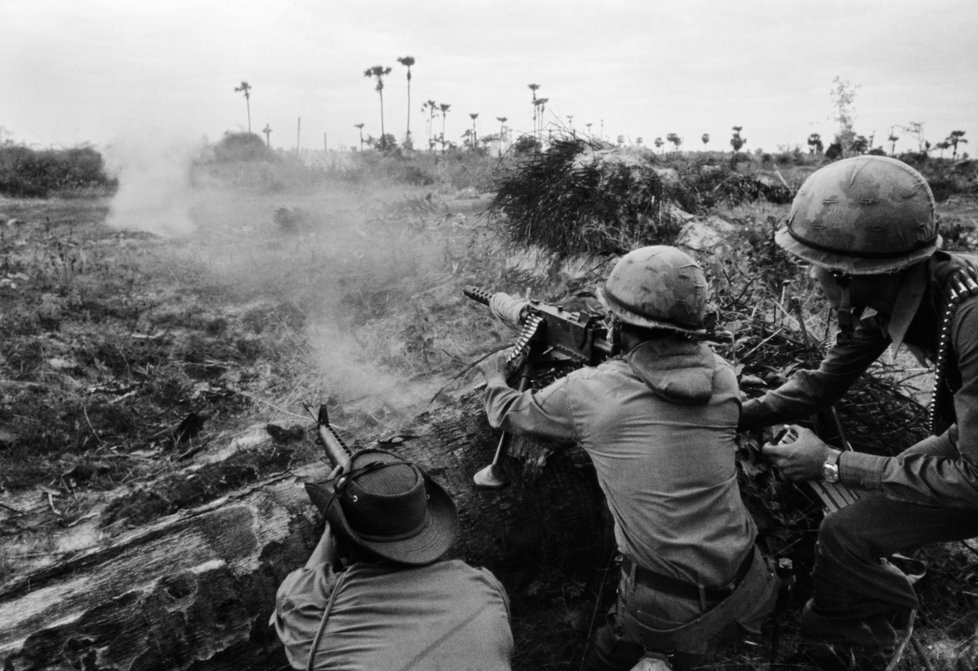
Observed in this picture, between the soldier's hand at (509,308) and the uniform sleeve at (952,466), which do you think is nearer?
the uniform sleeve at (952,466)

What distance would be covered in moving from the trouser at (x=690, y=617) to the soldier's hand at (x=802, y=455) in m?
0.34

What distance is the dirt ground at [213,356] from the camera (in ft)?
12.7

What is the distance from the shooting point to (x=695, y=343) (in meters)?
2.39

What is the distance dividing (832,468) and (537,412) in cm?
111

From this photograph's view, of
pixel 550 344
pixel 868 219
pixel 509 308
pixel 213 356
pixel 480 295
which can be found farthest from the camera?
pixel 213 356

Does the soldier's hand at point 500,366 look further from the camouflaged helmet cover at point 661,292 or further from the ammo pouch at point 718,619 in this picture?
the ammo pouch at point 718,619

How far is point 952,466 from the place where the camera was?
205cm

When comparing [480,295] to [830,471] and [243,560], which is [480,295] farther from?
[830,471]

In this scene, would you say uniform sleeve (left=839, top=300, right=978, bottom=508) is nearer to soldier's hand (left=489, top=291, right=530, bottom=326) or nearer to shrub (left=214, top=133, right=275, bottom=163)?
soldier's hand (left=489, top=291, right=530, bottom=326)

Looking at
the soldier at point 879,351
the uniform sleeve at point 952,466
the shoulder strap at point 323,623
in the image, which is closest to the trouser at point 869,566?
the soldier at point 879,351

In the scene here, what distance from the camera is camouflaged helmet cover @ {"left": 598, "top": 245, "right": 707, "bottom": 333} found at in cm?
228

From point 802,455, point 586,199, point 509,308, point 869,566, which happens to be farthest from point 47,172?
point 869,566

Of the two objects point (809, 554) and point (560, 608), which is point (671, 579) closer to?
point (560, 608)

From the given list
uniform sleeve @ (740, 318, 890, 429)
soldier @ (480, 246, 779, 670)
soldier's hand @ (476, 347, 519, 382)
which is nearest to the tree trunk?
soldier's hand @ (476, 347, 519, 382)
